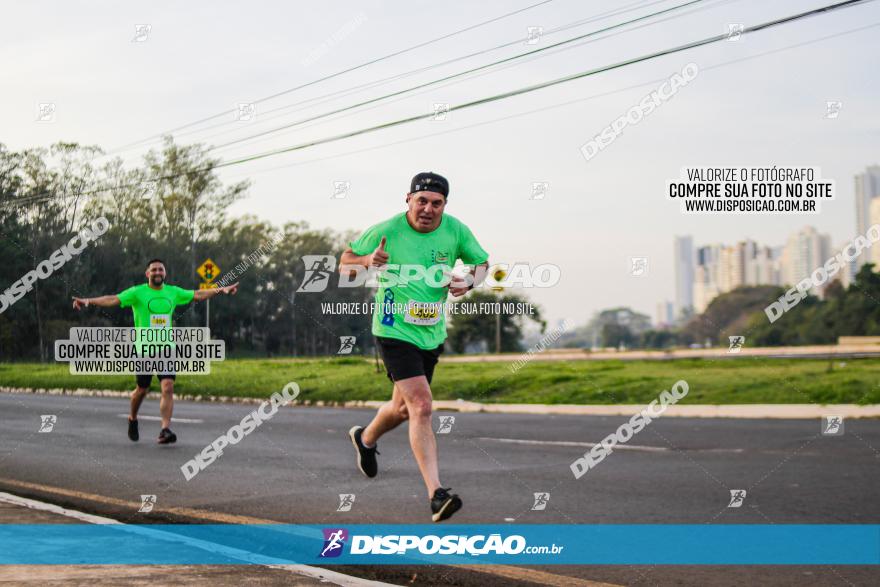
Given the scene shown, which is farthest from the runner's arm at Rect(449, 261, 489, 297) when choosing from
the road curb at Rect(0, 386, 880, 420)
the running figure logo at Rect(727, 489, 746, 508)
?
the road curb at Rect(0, 386, 880, 420)

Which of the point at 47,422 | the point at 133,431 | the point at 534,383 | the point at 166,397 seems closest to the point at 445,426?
the point at 166,397

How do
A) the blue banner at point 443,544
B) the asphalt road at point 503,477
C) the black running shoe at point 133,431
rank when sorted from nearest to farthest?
the blue banner at point 443,544 → the asphalt road at point 503,477 → the black running shoe at point 133,431

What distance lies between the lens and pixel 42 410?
20.2 meters

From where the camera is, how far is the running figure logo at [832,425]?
1381 centimetres

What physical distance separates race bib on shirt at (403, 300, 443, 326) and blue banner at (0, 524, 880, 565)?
1627mm

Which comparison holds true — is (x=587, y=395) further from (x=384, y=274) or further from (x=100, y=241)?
(x=100, y=241)

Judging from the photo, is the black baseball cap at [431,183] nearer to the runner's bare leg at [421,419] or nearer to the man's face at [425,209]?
the man's face at [425,209]

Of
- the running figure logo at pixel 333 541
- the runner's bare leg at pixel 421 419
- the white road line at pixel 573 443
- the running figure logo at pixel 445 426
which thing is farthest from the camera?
the running figure logo at pixel 445 426

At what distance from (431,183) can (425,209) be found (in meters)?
0.15

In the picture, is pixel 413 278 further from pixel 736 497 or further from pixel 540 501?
pixel 736 497

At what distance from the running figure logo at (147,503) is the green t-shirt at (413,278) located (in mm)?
3486

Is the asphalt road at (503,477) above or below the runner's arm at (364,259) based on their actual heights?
below

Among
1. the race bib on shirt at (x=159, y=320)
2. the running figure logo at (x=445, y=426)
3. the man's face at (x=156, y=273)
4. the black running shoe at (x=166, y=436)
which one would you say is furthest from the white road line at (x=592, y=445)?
the man's face at (x=156, y=273)

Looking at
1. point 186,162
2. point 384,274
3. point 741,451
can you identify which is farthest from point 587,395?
point 186,162
